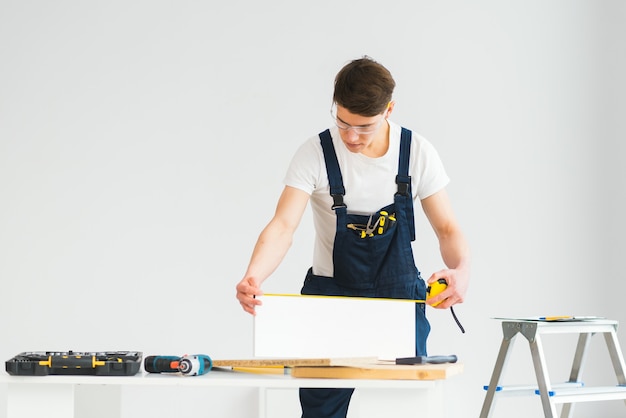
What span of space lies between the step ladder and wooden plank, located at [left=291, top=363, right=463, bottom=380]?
132 centimetres

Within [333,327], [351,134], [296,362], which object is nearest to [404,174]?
[351,134]

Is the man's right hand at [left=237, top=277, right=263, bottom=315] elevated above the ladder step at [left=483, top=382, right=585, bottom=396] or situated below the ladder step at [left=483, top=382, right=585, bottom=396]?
above

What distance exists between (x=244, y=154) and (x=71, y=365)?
2143 millimetres


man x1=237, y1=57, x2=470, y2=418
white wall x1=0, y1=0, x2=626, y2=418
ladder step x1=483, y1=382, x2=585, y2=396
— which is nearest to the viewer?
man x1=237, y1=57, x2=470, y2=418

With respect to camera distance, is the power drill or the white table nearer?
the white table

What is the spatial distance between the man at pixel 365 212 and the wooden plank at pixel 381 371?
477 millimetres

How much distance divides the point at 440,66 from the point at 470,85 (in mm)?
159

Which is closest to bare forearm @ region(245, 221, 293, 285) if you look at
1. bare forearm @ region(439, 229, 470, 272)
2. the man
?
the man

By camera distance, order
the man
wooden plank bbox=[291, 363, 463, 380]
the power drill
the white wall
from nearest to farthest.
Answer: wooden plank bbox=[291, 363, 463, 380]
the power drill
the man
the white wall

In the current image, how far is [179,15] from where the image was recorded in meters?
3.50

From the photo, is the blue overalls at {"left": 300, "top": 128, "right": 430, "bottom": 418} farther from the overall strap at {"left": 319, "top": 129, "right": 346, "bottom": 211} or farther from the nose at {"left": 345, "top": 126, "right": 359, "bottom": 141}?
the nose at {"left": 345, "top": 126, "right": 359, "bottom": 141}

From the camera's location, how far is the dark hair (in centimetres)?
177

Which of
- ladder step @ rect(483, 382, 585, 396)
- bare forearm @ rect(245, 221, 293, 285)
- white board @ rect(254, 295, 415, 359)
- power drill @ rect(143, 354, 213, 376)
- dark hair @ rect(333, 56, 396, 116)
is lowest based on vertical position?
ladder step @ rect(483, 382, 585, 396)

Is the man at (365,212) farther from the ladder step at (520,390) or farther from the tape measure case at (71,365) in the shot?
the ladder step at (520,390)
